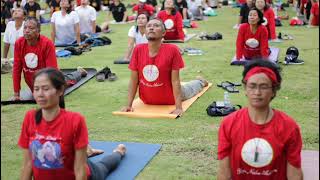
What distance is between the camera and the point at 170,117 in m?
6.04

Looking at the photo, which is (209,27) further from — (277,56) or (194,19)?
(277,56)

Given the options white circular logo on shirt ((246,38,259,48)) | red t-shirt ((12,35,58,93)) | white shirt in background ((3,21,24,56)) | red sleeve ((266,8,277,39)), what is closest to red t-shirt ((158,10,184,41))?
red sleeve ((266,8,277,39))

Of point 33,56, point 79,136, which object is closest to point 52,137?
point 79,136

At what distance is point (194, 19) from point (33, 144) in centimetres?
1359

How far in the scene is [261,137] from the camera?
313 cm

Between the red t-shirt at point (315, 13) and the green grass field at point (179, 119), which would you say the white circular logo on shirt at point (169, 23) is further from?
the red t-shirt at point (315, 13)

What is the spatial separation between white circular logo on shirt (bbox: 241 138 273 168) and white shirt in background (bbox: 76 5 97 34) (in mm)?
10124

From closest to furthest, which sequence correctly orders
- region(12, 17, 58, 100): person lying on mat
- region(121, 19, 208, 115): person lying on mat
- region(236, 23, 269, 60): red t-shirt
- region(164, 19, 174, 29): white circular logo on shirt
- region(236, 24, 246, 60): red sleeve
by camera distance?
region(121, 19, 208, 115): person lying on mat, region(12, 17, 58, 100): person lying on mat, region(236, 23, 269, 60): red t-shirt, region(236, 24, 246, 60): red sleeve, region(164, 19, 174, 29): white circular logo on shirt

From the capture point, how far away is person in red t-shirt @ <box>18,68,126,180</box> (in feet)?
11.1

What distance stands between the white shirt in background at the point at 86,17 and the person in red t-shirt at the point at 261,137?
32.9 feet

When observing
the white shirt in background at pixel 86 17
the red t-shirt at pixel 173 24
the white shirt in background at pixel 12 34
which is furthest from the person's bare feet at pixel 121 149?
the white shirt in background at pixel 86 17

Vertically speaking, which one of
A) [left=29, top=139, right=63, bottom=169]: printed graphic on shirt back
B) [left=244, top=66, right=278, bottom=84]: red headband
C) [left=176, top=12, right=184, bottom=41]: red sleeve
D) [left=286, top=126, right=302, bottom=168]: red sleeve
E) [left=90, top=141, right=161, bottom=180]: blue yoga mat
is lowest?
[left=90, top=141, right=161, bottom=180]: blue yoga mat

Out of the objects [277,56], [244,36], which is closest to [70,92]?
[244,36]

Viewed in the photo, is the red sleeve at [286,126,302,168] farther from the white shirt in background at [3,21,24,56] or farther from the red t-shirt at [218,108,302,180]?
the white shirt in background at [3,21,24,56]
